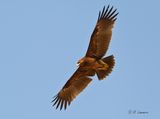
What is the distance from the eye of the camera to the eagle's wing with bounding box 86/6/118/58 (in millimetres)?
18469

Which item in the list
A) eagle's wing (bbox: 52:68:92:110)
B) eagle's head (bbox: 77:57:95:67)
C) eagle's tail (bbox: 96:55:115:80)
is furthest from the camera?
eagle's wing (bbox: 52:68:92:110)

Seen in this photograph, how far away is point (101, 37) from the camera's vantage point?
18.5 m

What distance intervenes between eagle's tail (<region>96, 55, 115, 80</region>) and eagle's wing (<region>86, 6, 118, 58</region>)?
29cm

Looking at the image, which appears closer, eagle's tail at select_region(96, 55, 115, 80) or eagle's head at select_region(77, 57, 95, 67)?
eagle's tail at select_region(96, 55, 115, 80)

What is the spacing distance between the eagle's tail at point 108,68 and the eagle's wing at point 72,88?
2.02 feet

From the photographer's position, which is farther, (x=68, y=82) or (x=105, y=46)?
(x=68, y=82)

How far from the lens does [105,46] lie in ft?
60.8

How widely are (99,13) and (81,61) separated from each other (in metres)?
1.75

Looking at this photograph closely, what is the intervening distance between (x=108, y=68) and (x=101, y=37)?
1020 mm

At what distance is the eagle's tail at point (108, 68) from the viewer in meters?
18.4

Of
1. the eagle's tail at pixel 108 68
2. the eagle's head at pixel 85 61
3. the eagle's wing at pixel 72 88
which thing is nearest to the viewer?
the eagle's tail at pixel 108 68

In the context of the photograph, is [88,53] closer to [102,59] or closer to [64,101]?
[102,59]

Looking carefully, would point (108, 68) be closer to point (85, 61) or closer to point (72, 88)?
point (85, 61)

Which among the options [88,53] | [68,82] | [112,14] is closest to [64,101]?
[68,82]
